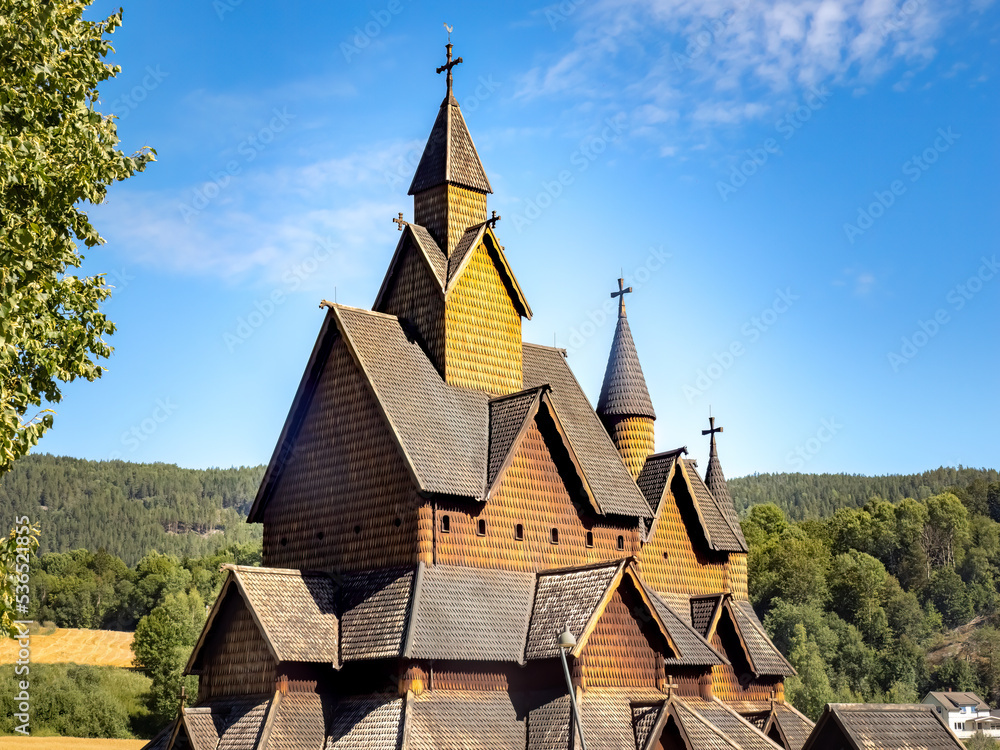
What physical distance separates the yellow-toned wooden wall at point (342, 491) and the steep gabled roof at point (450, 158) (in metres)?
5.80

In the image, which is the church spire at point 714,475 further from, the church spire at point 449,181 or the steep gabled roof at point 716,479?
the church spire at point 449,181

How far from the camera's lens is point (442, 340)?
102 feet

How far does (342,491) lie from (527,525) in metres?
4.79

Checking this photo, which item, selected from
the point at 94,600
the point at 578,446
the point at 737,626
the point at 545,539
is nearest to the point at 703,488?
the point at 737,626

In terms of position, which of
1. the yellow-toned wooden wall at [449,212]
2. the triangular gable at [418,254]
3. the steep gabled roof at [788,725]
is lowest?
the steep gabled roof at [788,725]

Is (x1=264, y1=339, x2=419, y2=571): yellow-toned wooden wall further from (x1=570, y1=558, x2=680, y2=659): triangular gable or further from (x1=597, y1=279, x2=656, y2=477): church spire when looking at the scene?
(x1=597, y1=279, x2=656, y2=477): church spire

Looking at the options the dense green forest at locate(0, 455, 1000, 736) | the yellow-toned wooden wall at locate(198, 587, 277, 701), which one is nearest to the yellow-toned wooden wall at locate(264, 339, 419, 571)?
the yellow-toned wooden wall at locate(198, 587, 277, 701)

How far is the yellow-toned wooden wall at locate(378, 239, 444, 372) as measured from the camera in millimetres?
31234

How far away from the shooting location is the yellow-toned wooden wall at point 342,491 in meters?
28.4

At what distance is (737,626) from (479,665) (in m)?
11.8

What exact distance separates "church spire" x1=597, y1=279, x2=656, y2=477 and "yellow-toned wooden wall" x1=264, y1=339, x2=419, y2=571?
11.1m

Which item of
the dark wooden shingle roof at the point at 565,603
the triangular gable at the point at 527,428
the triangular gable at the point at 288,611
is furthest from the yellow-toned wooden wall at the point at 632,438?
the triangular gable at the point at 288,611

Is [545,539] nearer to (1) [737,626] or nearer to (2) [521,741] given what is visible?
(2) [521,741]

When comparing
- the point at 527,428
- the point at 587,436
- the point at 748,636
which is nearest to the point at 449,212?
the point at 527,428
